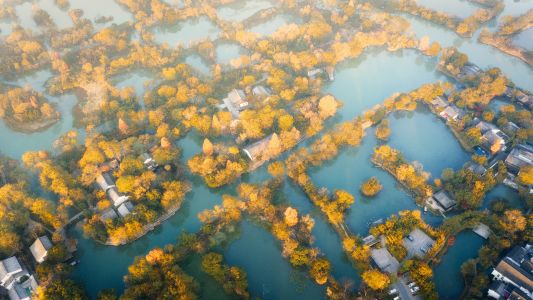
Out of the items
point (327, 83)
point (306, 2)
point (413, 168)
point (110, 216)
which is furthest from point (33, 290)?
point (306, 2)

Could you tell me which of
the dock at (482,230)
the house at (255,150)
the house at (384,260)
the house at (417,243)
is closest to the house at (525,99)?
the dock at (482,230)

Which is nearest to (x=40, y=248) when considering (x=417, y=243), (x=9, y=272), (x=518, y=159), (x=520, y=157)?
(x=9, y=272)

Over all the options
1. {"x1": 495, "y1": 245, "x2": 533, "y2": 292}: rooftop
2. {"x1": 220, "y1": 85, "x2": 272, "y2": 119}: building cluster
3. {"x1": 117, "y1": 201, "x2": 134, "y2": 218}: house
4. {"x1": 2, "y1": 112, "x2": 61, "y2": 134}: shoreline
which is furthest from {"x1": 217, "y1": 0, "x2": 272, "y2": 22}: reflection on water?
{"x1": 495, "y1": 245, "x2": 533, "y2": 292}: rooftop

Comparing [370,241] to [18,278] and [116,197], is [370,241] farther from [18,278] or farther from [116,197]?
[18,278]

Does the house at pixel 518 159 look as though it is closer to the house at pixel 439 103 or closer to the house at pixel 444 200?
the house at pixel 444 200

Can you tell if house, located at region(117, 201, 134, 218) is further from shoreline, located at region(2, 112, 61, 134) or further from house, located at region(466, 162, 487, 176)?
house, located at region(466, 162, 487, 176)

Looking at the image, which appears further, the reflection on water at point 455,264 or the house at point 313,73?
the house at point 313,73

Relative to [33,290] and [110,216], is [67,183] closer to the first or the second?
[110,216]
